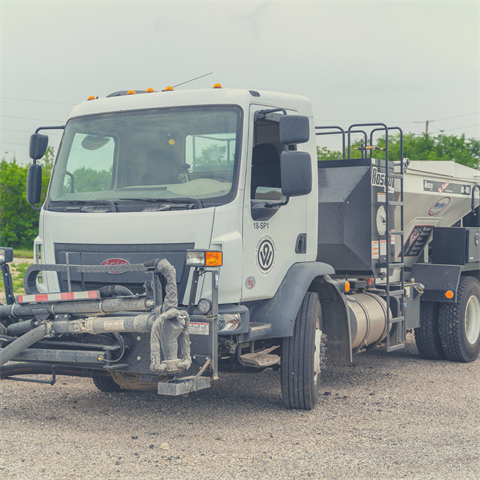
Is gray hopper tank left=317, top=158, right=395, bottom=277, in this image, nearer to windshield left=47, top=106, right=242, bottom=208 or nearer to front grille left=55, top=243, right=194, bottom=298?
windshield left=47, top=106, right=242, bottom=208

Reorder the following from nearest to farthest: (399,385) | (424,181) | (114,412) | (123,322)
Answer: (123,322) < (114,412) < (399,385) < (424,181)

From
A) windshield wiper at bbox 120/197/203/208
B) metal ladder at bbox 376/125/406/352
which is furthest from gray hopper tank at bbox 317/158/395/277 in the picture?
windshield wiper at bbox 120/197/203/208

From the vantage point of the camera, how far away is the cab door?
224 inches

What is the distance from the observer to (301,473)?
4.57 metres

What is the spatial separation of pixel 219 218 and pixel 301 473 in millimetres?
2017

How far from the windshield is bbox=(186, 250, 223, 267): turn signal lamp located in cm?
55

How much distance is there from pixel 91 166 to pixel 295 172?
191cm

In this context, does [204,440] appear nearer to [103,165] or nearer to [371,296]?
[103,165]

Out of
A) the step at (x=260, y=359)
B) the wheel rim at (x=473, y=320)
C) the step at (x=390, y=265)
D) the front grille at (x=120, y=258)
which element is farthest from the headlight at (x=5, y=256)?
the wheel rim at (x=473, y=320)

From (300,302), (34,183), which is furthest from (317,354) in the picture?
(34,183)

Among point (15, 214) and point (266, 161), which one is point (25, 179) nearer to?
point (15, 214)

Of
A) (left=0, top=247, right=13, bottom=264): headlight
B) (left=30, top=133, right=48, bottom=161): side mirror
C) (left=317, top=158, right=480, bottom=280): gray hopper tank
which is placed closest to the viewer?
(left=0, top=247, right=13, bottom=264): headlight

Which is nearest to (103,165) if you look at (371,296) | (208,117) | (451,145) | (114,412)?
(208,117)

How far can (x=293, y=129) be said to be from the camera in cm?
→ 546
